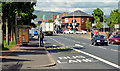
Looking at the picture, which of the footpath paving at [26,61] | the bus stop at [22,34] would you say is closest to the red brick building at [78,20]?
the bus stop at [22,34]

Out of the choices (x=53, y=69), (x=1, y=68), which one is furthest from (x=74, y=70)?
(x=1, y=68)

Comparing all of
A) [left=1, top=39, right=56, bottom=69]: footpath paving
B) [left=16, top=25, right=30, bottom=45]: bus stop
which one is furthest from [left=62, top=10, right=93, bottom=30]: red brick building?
[left=1, top=39, right=56, bottom=69]: footpath paving

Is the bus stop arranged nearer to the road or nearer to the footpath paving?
the road

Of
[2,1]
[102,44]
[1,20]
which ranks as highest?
[2,1]

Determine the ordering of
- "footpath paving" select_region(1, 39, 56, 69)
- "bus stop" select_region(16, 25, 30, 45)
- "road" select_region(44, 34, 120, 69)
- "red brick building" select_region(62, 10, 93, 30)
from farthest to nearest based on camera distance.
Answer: "red brick building" select_region(62, 10, 93, 30) < "bus stop" select_region(16, 25, 30, 45) < "road" select_region(44, 34, 120, 69) < "footpath paving" select_region(1, 39, 56, 69)

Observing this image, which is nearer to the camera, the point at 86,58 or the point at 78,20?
the point at 86,58

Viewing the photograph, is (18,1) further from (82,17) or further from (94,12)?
(94,12)

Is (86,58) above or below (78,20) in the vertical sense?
below

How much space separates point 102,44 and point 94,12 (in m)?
114

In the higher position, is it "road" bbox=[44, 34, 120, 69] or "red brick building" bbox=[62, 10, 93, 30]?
"red brick building" bbox=[62, 10, 93, 30]

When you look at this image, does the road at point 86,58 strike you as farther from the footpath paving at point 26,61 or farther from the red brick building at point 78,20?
the red brick building at point 78,20

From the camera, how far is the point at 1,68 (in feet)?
40.0

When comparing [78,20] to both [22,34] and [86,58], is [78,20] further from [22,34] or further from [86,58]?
[86,58]

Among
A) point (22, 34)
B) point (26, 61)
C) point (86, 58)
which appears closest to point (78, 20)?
point (22, 34)
